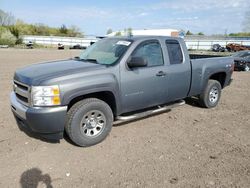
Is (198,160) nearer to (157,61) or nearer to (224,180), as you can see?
(224,180)

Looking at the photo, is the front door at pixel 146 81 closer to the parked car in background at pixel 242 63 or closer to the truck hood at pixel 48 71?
the truck hood at pixel 48 71

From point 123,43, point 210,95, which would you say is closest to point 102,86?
point 123,43

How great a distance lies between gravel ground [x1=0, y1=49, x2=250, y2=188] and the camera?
3516 millimetres

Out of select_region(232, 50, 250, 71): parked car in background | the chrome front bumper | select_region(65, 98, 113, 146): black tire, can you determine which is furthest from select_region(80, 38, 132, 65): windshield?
select_region(232, 50, 250, 71): parked car in background

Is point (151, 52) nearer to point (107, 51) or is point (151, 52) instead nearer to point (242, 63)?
point (107, 51)

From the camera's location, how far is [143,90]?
4988 mm

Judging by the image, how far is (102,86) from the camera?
4395 millimetres

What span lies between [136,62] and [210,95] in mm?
3099

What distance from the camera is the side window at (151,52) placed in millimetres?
5066

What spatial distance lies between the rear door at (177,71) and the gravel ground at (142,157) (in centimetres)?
69

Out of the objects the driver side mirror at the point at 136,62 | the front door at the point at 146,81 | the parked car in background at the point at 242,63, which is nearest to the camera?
the driver side mirror at the point at 136,62

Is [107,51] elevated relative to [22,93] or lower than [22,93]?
elevated

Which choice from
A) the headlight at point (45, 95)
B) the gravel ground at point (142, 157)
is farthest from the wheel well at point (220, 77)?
the headlight at point (45, 95)

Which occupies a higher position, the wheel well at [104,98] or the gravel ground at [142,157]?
the wheel well at [104,98]
